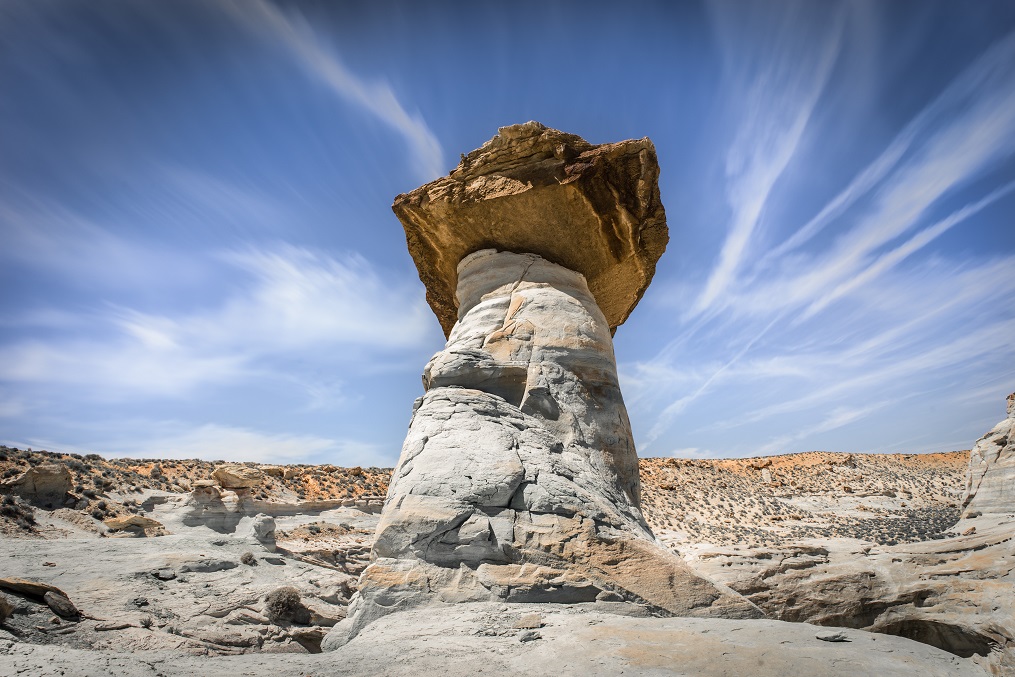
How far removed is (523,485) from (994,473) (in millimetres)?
17637

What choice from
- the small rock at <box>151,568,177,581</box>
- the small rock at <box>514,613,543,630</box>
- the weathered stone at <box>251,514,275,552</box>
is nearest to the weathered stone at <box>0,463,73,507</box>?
the weathered stone at <box>251,514,275,552</box>

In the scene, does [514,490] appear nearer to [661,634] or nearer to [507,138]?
[661,634]

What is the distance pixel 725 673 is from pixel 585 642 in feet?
2.92

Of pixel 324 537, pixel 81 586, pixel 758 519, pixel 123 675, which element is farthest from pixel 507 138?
pixel 758 519

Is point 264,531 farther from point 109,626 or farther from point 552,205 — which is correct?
point 552,205

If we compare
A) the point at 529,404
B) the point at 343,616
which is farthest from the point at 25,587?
the point at 529,404

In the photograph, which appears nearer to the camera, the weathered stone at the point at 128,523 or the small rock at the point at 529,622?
the small rock at the point at 529,622

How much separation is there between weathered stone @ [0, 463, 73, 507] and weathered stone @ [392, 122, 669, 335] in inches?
476

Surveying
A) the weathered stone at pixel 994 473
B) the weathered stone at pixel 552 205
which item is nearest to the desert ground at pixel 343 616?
the weathered stone at pixel 994 473

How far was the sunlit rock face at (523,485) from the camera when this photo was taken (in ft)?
14.3

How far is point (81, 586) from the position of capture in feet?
20.6

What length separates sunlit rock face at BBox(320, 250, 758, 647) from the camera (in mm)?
4355

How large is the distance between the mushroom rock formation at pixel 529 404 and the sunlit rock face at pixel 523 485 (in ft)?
0.06

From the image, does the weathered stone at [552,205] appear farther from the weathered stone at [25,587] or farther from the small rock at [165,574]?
the weathered stone at [25,587]
